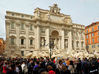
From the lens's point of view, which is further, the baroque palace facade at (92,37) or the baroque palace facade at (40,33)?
the baroque palace facade at (92,37)

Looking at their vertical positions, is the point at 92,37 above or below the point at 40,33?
below

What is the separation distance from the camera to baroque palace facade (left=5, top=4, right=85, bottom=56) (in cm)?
2956

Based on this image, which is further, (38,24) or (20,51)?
(38,24)

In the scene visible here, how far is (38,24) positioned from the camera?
3234 cm

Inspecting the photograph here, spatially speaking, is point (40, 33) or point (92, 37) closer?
point (40, 33)

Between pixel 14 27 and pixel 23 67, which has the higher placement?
pixel 14 27

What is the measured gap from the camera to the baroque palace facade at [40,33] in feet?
97.0

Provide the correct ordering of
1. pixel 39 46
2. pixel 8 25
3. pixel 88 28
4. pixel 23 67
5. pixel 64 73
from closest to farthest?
pixel 64 73
pixel 23 67
pixel 8 25
pixel 39 46
pixel 88 28

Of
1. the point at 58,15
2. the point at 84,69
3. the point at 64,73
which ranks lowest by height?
the point at 84,69

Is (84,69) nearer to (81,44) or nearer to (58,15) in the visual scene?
(58,15)

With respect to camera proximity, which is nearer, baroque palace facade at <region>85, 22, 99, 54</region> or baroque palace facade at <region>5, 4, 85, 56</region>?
baroque palace facade at <region>5, 4, 85, 56</region>

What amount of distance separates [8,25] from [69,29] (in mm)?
20053

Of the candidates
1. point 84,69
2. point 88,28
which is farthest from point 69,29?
point 84,69

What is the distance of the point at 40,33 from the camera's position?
3306cm
